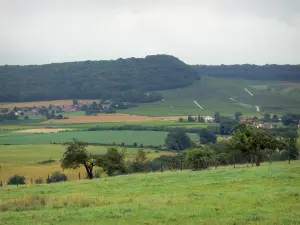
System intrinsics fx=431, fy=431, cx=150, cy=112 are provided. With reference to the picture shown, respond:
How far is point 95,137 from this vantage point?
122 meters

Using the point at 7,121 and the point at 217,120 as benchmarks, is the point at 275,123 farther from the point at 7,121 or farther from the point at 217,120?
the point at 7,121

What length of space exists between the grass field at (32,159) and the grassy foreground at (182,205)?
39393 millimetres

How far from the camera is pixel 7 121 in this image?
582ft

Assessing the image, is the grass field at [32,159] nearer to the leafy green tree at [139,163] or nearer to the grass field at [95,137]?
the grass field at [95,137]

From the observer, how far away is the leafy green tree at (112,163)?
2297 inches

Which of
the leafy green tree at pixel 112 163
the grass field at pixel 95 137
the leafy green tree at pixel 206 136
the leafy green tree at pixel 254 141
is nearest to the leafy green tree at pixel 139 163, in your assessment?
the leafy green tree at pixel 112 163

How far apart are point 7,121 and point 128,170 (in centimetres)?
12493

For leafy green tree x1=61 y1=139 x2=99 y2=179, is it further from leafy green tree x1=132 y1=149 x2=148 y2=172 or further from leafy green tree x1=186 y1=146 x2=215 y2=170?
leafy green tree x1=132 y1=149 x2=148 y2=172

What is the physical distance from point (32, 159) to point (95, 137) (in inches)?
1293

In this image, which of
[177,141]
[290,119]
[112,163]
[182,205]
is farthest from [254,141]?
[290,119]

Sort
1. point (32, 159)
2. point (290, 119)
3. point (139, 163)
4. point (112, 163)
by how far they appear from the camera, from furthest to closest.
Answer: point (290, 119), point (32, 159), point (139, 163), point (112, 163)

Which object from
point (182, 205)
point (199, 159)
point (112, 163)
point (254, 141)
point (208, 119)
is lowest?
point (208, 119)

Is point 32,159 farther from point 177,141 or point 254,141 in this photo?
point 254,141

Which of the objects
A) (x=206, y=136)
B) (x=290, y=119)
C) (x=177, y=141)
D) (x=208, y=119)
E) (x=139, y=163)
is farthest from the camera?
(x=208, y=119)
